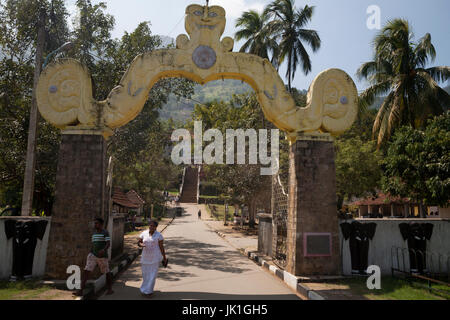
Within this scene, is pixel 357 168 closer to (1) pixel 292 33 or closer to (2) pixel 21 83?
(1) pixel 292 33

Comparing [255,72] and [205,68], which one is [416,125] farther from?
[205,68]

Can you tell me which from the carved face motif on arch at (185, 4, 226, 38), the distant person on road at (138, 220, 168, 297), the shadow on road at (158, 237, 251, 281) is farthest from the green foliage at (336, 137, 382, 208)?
the distant person on road at (138, 220, 168, 297)

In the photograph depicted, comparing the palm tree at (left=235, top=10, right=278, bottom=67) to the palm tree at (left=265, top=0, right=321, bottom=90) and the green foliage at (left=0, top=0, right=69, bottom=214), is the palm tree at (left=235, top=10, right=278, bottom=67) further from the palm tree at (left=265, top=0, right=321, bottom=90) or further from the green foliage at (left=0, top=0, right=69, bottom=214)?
the green foliage at (left=0, top=0, right=69, bottom=214)

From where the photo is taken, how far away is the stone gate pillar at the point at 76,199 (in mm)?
7805

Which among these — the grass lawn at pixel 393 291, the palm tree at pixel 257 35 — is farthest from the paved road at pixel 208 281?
the palm tree at pixel 257 35

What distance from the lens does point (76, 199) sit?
26.5 feet

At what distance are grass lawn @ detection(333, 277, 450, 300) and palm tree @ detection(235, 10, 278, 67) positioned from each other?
16904 mm

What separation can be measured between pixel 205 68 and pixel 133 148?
309 inches

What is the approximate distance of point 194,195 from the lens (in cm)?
5703

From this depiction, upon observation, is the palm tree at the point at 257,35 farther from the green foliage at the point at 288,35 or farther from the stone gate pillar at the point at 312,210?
the stone gate pillar at the point at 312,210

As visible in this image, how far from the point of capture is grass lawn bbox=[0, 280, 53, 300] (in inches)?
252

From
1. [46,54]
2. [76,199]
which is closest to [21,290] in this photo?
[76,199]

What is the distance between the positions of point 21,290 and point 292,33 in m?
19.7

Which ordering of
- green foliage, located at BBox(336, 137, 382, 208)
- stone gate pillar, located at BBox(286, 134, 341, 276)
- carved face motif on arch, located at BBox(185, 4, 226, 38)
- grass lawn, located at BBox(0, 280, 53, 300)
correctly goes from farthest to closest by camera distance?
green foliage, located at BBox(336, 137, 382, 208)
carved face motif on arch, located at BBox(185, 4, 226, 38)
stone gate pillar, located at BBox(286, 134, 341, 276)
grass lawn, located at BBox(0, 280, 53, 300)
